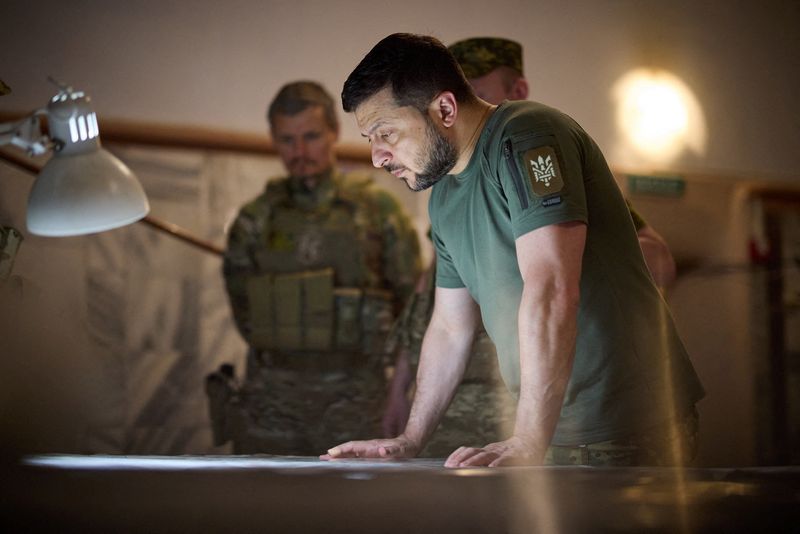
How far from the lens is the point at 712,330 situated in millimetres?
1837

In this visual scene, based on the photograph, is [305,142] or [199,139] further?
[199,139]

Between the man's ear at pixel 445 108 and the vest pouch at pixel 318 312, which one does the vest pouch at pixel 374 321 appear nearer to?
the vest pouch at pixel 318 312

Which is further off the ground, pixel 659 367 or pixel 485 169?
pixel 485 169

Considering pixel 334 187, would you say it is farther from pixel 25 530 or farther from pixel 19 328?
pixel 25 530

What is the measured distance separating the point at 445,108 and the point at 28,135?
369mm

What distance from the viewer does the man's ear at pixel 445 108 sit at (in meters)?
0.77

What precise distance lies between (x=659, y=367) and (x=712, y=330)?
1144mm

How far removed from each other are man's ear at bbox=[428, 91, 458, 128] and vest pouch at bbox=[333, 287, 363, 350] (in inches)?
33.0

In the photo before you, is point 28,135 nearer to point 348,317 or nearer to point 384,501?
point 384,501

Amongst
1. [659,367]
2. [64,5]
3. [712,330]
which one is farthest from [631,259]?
[712,330]

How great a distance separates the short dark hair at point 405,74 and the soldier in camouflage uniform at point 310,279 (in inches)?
31.3

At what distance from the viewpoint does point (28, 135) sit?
2.51 ft

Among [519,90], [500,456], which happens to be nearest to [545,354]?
[500,456]

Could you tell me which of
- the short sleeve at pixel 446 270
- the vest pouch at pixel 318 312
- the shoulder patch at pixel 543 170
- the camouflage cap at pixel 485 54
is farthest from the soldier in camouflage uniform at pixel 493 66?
the vest pouch at pixel 318 312
